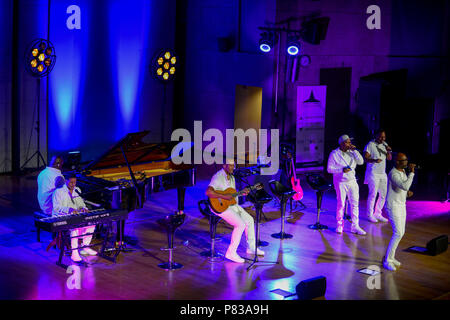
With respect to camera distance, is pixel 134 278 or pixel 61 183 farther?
pixel 61 183

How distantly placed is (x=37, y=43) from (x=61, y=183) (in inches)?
224

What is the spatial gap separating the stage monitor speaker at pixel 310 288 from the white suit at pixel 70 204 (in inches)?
120

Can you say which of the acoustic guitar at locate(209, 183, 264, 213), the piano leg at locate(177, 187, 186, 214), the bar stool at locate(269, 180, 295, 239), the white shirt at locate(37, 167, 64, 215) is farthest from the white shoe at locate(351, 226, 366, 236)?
the white shirt at locate(37, 167, 64, 215)

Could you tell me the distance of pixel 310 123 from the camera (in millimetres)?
12852

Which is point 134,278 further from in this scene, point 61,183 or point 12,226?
point 12,226

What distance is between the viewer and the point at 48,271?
767 centimetres

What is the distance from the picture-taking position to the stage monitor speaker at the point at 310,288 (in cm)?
679

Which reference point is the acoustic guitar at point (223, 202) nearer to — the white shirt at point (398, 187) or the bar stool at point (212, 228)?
the bar stool at point (212, 228)

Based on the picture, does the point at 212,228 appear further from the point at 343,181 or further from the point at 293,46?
the point at 293,46

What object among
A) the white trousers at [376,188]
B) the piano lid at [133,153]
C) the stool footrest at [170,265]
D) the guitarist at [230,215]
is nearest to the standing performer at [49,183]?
the piano lid at [133,153]

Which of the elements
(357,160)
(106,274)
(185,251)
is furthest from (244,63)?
(106,274)

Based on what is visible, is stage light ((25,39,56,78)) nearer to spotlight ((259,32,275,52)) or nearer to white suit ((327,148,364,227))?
spotlight ((259,32,275,52))

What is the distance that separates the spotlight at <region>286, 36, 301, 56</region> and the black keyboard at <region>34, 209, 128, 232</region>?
21.0ft

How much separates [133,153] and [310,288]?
12.2 feet
